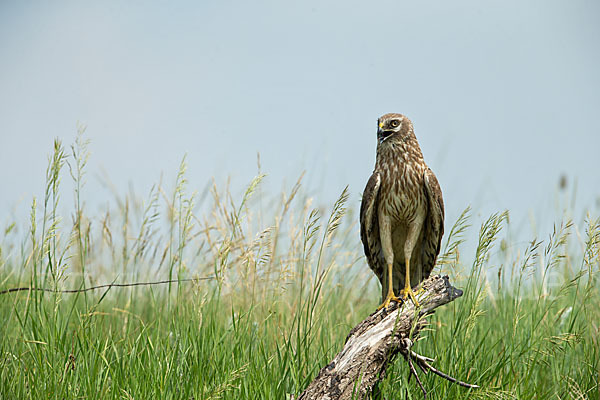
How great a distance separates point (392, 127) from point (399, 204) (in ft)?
1.77

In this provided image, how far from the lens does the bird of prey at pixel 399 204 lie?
12.9 feet

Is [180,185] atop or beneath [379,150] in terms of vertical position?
beneath

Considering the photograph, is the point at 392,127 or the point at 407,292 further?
the point at 392,127

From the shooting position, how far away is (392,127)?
4.04 metres

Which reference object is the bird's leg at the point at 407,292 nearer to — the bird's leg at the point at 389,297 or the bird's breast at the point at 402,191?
the bird's leg at the point at 389,297

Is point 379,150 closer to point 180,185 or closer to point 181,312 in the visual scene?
point 180,185

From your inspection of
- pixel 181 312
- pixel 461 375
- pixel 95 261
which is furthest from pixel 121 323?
pixel 461 375

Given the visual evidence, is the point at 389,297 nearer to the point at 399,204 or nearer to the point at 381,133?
the point at 399,204

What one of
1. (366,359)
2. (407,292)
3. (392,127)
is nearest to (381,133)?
(392,127)

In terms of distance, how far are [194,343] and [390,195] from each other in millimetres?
1599

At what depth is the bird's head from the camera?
4008 mm

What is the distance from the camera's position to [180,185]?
359 cm

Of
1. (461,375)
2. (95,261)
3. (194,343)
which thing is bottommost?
(461,375)

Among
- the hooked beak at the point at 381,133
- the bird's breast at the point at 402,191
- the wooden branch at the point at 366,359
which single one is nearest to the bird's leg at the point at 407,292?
the wooden branch at the point at 366,359
